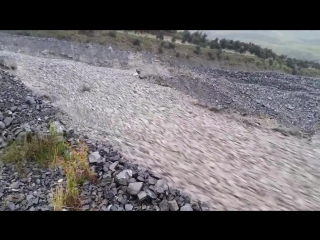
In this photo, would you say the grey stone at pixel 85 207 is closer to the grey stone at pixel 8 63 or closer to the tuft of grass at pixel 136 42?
the grey stone at pixel 8 63

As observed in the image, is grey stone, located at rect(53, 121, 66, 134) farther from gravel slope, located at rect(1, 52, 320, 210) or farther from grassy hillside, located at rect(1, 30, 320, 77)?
grassy hillside, located at rect(1, 30, 320, 77)

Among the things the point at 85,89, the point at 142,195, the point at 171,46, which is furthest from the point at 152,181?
the point at 171,46

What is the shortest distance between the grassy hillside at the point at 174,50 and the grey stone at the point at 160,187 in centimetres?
1221

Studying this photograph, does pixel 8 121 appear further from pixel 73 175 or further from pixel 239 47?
pixel 239 47

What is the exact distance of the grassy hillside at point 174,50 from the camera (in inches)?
611

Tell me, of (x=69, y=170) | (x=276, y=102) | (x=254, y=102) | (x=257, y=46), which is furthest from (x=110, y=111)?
(x=257, y=46)

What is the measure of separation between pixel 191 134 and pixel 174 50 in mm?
11592

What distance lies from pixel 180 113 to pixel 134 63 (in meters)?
6.00

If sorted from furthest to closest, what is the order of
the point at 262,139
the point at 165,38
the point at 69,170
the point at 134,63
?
the point at 165,38 < the point at 134,63 < the point at 262,139 < the point at 69,170

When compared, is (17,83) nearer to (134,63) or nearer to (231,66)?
(134,63)

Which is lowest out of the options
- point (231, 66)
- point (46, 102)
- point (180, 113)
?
point (231, 66)

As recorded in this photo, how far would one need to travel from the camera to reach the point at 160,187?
3381 mm

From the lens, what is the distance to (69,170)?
3.65 metres

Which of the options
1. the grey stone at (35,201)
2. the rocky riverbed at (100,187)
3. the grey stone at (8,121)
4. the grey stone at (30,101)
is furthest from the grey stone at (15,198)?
the grey stone at (30,101)
